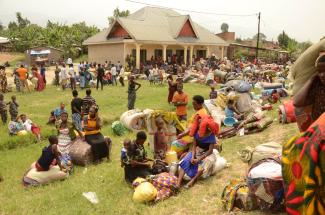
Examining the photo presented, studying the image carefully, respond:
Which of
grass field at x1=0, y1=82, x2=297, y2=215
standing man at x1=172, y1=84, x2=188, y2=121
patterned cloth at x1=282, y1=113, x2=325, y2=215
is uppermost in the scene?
patterned cloth at x1=282, y1=113, x2=325, y2=215

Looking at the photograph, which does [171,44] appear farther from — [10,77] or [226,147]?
[226,147]

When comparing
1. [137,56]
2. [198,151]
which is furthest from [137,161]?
[137,56]

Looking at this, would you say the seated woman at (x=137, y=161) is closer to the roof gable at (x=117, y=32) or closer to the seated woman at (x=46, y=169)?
the seated woman at (x=46, y=169)

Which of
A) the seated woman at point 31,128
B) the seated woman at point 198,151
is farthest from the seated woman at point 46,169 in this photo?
the seated woman at point 31,128

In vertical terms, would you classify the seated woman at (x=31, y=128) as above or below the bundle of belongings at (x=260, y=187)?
below

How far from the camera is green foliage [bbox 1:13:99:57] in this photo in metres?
43.1

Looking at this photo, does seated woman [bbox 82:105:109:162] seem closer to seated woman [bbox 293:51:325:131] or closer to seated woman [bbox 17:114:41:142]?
seated woman [bbox 17:114:41:142]

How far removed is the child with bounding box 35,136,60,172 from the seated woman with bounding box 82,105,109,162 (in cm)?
118

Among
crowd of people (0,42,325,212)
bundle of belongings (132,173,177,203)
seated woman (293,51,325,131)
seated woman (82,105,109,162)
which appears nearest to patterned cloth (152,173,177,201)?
bundle of belongings (132,173,177,203)

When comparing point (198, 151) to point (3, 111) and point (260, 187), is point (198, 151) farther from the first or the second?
point (3, 111)

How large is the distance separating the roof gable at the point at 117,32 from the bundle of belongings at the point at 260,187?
26588 millimetres

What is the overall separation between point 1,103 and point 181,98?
6513mm

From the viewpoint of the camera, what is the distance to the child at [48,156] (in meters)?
7.48

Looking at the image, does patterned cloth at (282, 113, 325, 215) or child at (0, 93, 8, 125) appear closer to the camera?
patterned cloth at (282, 113, 325, 215)
